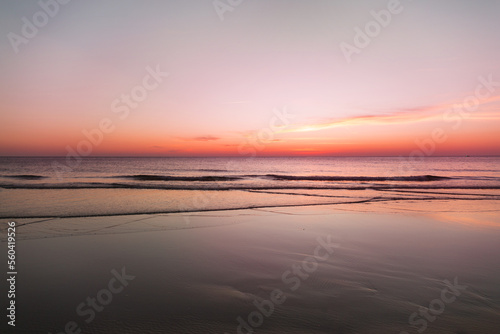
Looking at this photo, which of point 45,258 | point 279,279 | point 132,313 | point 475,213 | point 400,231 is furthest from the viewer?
point 475,213

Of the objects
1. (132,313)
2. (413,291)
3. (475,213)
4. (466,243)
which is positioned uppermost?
(475,213)

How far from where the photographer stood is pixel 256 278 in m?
5.18

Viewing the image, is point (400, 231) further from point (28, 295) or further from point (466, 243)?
point (28, 295)

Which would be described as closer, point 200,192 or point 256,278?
point 256,278

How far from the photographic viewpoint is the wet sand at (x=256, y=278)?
3699 millimetres

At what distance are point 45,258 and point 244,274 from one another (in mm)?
4160

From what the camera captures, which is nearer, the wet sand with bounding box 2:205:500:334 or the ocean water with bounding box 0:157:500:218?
the wet sand with bounding box 2:205:500:334

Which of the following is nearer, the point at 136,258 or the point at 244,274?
the point at 244,274

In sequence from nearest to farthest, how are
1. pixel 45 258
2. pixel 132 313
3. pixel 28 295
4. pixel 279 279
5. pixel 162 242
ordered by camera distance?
pixel 132 313
pixel 28 295
pixel 279 279
pixel 45 258
pixel 162 242

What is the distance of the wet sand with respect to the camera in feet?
12.1

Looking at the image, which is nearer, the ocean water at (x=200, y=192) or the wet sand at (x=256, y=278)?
the wet sand at (x=256, y=278)

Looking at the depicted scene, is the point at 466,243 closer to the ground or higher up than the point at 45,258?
higher up

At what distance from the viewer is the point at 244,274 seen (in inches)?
211

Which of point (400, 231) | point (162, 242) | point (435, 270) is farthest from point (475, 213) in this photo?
point (162, 242)
